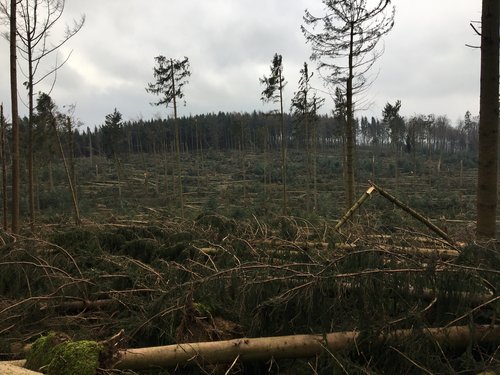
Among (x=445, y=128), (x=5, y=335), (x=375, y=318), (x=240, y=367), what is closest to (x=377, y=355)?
(x=375, y=318)

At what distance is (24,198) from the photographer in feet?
96.4

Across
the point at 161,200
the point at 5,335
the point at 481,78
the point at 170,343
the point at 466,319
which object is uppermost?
the point at 481,78

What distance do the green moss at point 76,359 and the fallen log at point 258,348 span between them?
0.17 meters

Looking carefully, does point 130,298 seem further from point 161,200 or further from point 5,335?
point 161,200

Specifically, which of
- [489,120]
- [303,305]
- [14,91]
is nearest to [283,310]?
[303,305]

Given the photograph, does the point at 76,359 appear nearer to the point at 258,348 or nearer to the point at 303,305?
the point at 258,348

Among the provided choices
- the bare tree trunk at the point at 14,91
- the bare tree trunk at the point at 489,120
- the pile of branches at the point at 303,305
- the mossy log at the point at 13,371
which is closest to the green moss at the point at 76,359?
the mossy log at the point at 13,371

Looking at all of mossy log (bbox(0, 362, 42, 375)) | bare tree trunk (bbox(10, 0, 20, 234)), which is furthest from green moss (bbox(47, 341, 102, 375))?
bare tree trunk (bbox(10, 0, 20, 234))

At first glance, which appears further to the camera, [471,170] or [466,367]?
[471,170]

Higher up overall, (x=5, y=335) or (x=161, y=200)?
(x=5, y=335)

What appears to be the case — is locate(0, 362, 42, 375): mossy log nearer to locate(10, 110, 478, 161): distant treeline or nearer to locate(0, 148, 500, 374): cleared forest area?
locate(0, 148, 500, 374): cleared forest area

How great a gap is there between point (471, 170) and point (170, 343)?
52553mm

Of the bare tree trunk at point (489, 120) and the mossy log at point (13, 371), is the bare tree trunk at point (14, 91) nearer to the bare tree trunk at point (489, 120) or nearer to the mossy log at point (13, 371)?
the mossy log at point (13, 371)

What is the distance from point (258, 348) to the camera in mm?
3039
